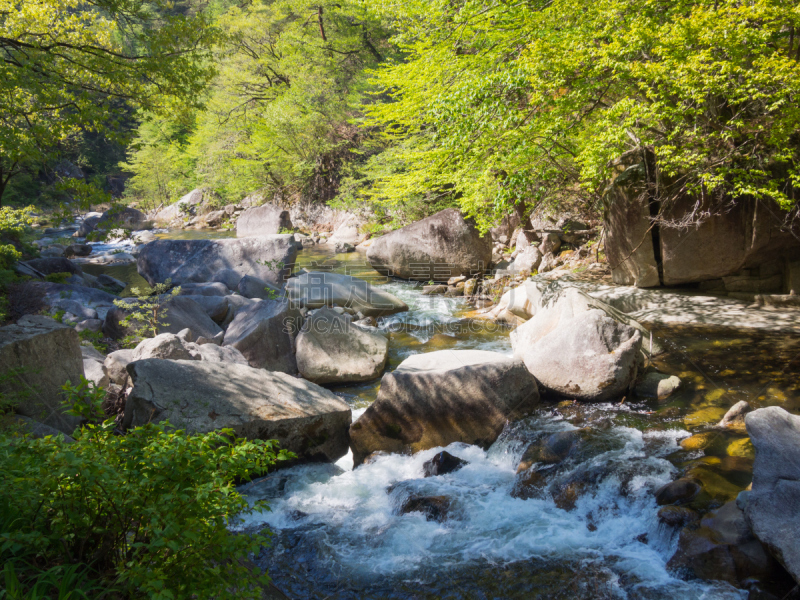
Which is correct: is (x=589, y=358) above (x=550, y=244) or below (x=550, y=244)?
below

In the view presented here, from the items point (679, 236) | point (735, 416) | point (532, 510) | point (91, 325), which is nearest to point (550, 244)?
point (679, 236)

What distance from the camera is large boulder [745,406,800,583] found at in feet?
9.79

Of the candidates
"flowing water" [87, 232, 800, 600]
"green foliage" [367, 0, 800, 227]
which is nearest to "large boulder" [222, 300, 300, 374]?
"flowing water" [87, 232, 800, 600]

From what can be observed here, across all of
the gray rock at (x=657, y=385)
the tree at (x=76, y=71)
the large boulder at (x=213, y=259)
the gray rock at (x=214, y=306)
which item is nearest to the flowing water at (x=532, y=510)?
the gray rock at (x=657, y=385)

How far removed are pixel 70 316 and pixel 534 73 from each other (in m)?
8.54

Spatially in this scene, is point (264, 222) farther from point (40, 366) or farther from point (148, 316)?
point (40, 366)

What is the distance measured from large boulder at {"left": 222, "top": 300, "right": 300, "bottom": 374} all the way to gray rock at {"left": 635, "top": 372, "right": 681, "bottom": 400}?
490cm

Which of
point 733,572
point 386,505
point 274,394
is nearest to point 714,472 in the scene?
point 733,572

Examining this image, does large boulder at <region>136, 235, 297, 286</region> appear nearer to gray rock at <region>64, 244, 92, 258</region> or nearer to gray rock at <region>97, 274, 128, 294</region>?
gray rock at <region>97, 274, 128, 294</region>

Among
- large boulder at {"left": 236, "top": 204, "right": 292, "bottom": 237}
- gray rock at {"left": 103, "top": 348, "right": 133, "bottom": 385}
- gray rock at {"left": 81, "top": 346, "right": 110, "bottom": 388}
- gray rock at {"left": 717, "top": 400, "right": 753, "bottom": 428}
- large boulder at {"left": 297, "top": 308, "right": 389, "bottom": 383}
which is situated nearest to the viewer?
gray rock at {"left": 717, "top": 400, "right": 753, "bottom": 428}

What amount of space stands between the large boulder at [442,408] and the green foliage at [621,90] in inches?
132

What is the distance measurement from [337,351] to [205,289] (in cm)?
421

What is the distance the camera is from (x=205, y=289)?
9859mm

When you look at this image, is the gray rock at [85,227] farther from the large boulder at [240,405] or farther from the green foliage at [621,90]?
the large boulder at [240,405]
